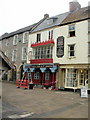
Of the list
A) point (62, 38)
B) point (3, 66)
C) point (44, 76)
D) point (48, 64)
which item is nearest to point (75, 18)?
point (62, 38)

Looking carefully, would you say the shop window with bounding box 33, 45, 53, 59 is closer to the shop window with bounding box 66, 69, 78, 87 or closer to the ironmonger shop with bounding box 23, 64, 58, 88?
the ironmonger shop with bounding box 23, 64, 58, 88

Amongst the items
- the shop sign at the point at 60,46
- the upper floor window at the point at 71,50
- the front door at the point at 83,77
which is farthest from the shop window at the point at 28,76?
the front door at the point at 83,77

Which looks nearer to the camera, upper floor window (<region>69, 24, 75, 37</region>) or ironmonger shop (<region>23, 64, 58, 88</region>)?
upper floor window (<region>69, 24, 75, 37</region>)

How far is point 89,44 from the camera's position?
754 inches

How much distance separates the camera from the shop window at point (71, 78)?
20070mm

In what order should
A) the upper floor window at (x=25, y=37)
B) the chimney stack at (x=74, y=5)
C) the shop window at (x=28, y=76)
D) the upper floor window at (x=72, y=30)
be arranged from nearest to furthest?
1. the upper floor window at (x=72, y=30)
2. the chimney stack at (x=74, y=5)
3. the shop window at (x=28, y=76)
4. the upper floor window at (x=25, y=37)

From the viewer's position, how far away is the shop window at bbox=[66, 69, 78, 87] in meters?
20.1

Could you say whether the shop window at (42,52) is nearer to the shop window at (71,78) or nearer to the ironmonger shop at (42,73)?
the ironmonger shop at (42,73)

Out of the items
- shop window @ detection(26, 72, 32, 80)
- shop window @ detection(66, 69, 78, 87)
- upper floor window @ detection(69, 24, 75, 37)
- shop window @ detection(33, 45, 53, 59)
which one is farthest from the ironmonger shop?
upper floor window @ detection(69, 24, 75, 37)

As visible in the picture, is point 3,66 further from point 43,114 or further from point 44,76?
point 44,76

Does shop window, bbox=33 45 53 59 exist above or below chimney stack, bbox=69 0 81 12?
below

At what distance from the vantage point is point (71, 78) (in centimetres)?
2033

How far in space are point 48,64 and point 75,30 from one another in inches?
238

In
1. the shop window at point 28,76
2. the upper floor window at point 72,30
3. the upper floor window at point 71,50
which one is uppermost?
the upper floor window at point 72,30
